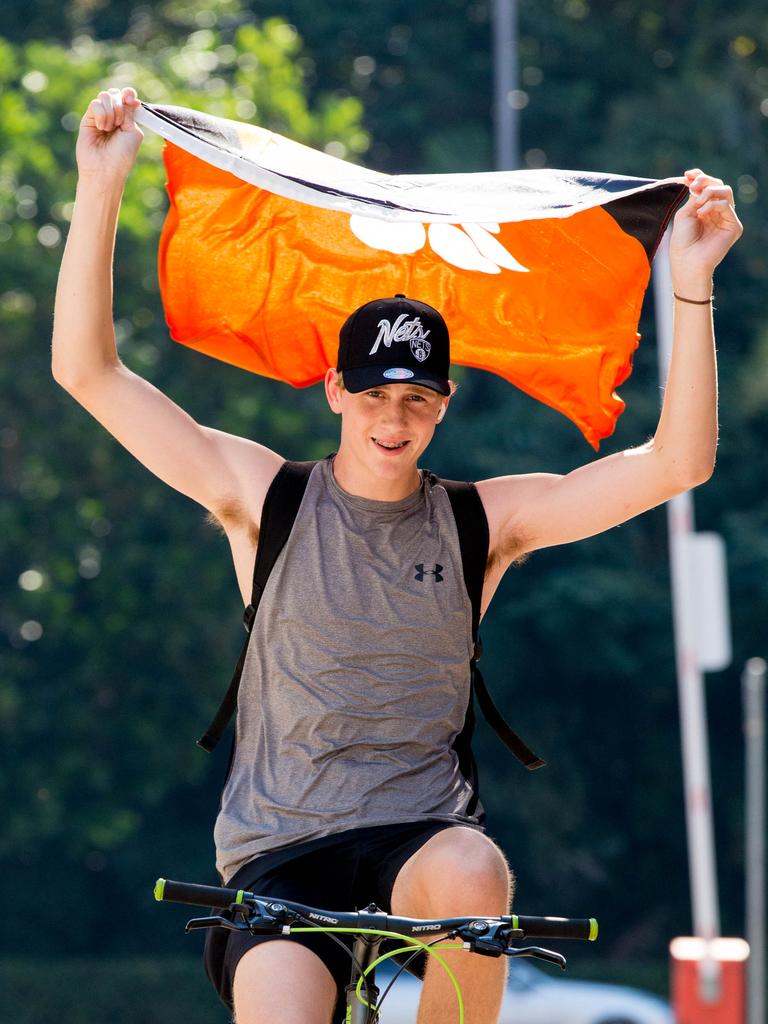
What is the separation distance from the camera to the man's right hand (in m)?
4.38

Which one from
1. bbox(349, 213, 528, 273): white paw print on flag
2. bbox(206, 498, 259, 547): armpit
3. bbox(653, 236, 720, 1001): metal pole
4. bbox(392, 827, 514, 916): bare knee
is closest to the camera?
bbox(392, 827, 514, 916): bare knee

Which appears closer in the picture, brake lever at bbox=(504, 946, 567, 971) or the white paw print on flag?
brake lever at bbox=(504, 946, 567, 971)

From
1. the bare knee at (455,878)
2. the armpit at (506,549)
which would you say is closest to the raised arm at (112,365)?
the armpit at (506,549)

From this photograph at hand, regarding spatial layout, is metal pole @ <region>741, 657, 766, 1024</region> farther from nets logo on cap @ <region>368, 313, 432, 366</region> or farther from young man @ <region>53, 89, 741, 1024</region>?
nets logo on cap @ <region>368, 313, 432, 366</region>

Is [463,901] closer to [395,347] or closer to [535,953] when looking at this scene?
[535,953]

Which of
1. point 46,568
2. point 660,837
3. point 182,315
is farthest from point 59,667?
point 182,315

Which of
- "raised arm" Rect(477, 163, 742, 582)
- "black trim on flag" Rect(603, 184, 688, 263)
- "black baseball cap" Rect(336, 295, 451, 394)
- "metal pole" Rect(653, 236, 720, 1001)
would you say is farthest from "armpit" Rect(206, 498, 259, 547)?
"metal pole" Rect(653, 236, 720, 1001)

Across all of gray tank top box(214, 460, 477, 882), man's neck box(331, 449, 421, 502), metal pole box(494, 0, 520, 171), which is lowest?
gray tank top box(214, 460, 477, 882)

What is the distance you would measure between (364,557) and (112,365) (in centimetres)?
72

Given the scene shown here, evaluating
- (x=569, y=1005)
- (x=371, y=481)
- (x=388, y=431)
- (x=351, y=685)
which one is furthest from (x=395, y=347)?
(x=569, y=1005)

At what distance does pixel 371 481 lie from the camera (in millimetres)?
4391

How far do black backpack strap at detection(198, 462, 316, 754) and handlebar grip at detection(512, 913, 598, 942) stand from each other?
3.07ft

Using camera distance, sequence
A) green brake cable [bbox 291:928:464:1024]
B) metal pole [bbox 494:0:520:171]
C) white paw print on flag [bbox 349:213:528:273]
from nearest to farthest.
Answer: green brake cable [bbox 291:928:464:1024] < white paw print on flag [bbox 349:213:528:273] < metal pole [bbox 494:0:520:171]

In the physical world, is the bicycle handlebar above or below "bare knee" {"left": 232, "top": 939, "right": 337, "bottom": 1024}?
above
